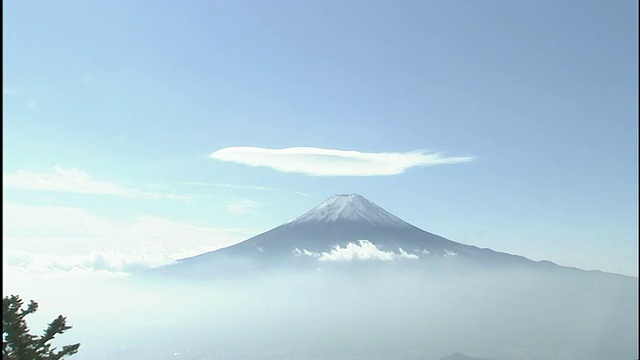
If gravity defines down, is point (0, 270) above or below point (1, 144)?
below

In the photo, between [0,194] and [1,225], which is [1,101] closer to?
[0,194]

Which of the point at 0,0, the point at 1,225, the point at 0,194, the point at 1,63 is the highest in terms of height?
the point at 0,0

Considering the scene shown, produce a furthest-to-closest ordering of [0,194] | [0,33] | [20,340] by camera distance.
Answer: [20,340]
[0,194]
[0,33]

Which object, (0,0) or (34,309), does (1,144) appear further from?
(34,309)

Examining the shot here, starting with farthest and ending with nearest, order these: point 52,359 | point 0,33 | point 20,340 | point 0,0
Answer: point 52,359
point 20,340
point 0,0
point 0,33

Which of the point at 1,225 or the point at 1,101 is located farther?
the point at 1,101

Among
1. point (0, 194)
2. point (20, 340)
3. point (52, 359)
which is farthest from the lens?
point (52, 359)

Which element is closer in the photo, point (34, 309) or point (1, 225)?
point (1, 225)

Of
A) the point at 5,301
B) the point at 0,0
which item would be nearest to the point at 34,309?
the point at 5,301

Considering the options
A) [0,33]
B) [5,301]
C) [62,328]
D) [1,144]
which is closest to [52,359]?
[62,328]
